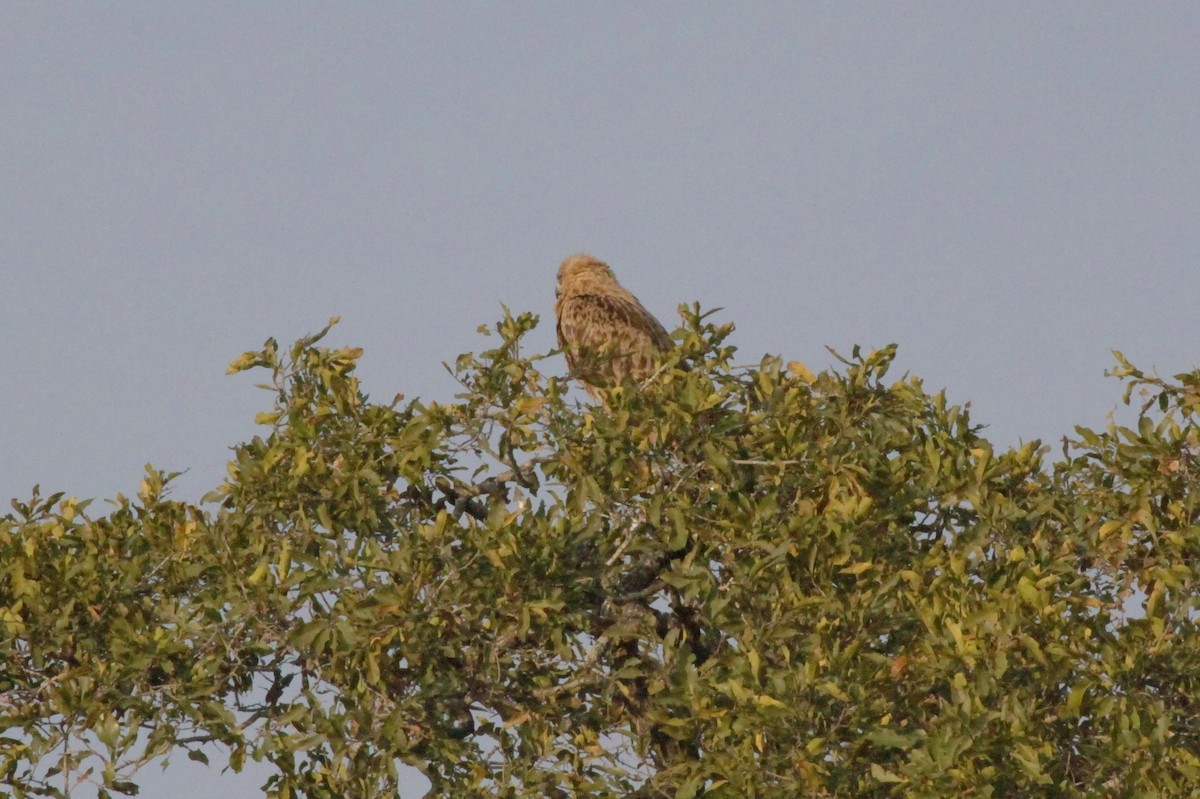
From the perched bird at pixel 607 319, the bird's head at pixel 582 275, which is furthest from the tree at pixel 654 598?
the bird's head at pixel 582 275

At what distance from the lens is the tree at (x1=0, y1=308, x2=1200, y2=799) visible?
8.84m

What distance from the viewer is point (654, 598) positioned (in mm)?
10602

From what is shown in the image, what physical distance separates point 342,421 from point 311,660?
1.60m

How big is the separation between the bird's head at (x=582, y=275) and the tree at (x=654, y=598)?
27.9ft

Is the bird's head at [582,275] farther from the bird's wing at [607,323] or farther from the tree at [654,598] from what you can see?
the tree at [654,598]

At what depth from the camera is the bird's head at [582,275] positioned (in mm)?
19641

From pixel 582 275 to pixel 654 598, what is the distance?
9.64m

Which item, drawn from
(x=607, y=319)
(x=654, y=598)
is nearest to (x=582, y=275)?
(x=607, y=319)

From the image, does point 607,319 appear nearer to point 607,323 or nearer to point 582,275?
point 607,323

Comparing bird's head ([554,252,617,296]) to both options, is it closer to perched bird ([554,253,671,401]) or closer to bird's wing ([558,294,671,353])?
perched bird ([554,253,671,401])

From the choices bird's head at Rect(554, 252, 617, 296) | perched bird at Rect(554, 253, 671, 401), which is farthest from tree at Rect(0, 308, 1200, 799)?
bird's head at Rect(554, 252, 617, 296)

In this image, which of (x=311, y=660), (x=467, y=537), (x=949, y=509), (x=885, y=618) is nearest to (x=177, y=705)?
(x=311, y=660)

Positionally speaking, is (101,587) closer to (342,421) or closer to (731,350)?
(342,421)

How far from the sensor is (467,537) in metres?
9.60
